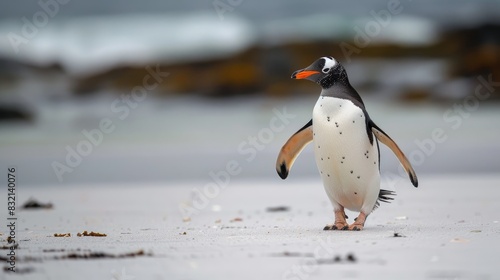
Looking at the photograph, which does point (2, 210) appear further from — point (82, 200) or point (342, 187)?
point (342, 187)

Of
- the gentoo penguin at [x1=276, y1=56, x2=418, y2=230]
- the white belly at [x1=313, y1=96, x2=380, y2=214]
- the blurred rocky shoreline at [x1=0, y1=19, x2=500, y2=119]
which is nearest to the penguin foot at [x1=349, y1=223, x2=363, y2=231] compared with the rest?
the gentoo penguin at [x1=276, y1=56, x2=418, y2=230]

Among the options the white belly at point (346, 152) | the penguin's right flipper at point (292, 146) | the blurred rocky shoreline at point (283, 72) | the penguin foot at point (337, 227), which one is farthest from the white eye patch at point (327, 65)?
the blurred rocky shoreline at point (283, 72)

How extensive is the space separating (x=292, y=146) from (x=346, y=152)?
57 cm

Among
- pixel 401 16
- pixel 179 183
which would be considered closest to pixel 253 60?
pixel 401 16

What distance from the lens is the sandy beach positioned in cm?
429

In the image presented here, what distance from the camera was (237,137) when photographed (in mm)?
17109

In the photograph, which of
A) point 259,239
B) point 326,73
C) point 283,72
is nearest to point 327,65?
point 326,73

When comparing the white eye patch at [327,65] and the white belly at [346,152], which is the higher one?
the white eye patch at [327,65]

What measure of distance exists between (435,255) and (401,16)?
1830 centimetres

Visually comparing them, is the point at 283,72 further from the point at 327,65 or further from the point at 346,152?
the point at 346,152

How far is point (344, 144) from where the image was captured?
19.6 feet

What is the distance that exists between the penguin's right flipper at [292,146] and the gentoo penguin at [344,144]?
218 mm

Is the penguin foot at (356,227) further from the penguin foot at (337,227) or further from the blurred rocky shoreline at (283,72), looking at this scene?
the blurred rocky shoreline at (283,72)

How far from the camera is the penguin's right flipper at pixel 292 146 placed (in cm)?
641
